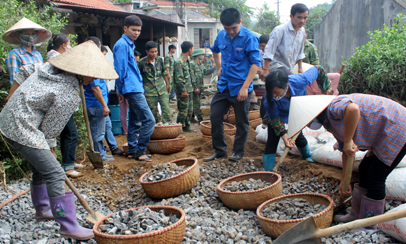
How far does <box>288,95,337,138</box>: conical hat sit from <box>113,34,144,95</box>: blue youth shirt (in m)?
2.48

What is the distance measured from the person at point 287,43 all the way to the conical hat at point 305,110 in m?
1.84

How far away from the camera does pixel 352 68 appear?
5910 mm

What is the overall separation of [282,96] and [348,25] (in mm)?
9022

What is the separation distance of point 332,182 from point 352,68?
10.7 feet

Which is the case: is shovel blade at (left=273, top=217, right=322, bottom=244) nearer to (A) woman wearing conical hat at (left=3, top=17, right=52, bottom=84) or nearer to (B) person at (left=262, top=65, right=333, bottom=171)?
(B) person at (left=262, top=65, right=333, bottom=171)

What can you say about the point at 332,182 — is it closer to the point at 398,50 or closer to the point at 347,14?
the point at 398,50

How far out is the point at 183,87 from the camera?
707 centimetres

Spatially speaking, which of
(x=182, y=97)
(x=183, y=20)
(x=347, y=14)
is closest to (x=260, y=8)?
(x=183, y=20)

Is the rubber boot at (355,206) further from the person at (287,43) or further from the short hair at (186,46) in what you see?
the short hair at (186,46)

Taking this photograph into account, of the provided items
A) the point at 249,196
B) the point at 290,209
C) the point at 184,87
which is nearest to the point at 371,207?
the point at 290,209

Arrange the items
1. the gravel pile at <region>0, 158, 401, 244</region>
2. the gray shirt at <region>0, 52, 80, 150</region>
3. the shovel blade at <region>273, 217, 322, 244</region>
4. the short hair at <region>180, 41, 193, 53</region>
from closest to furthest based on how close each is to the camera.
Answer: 1. the shovel blade at <region>273, 217, 322, 244</region>
2. the gray shirt at <region>0, 52, 80, 150</region>
3. the gravel pile at <region>0, 158, 401, 244</region>
4. the short hair at <region>180, 41, 193, 53</region>

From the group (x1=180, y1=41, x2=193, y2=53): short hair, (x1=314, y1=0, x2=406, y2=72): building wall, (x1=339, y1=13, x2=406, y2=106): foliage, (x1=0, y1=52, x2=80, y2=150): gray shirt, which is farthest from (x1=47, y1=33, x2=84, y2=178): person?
(x1=314, y1=0, x2=406, y2=72): building wall

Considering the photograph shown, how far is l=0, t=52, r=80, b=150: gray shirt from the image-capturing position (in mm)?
2262

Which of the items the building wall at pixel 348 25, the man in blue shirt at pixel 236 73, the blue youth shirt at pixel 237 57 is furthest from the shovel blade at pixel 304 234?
the building wall at pixel 348 25
